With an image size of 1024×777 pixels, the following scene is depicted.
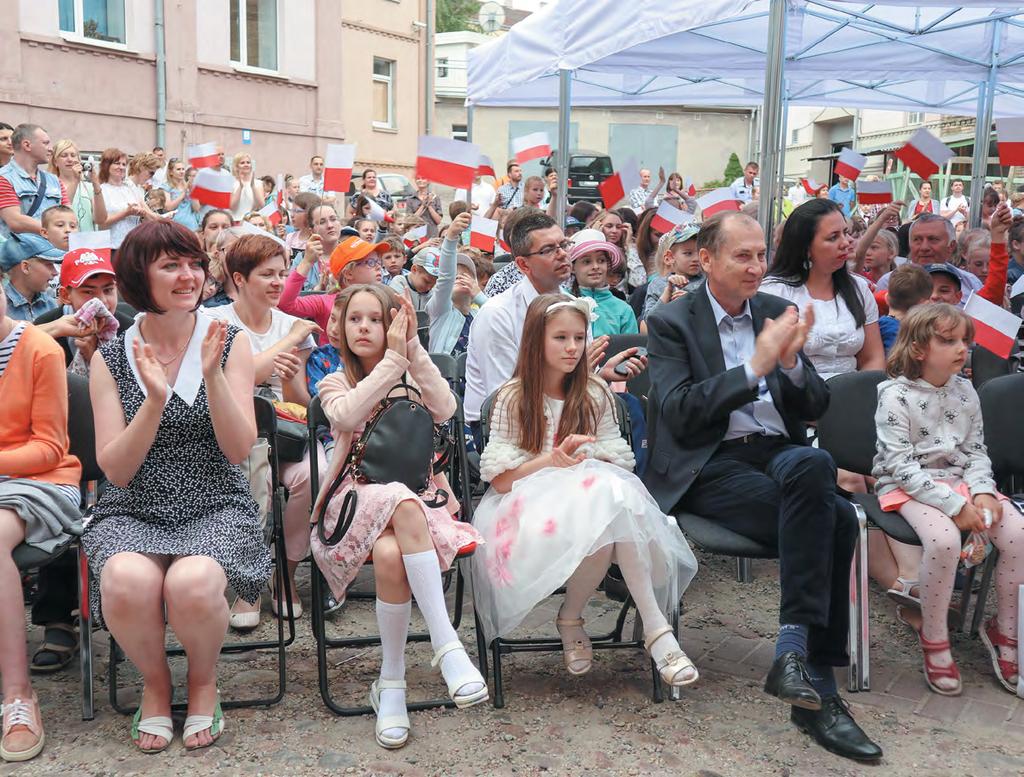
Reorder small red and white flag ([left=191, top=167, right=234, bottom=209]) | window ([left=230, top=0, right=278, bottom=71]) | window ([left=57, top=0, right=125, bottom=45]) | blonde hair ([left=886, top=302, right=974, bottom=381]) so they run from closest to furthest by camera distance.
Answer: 1. blonde hair ([left=886, top=302, right=974, bottom=381])
2. small red and white flag ([left=191, top=167, right=234, bottom=209])
3. window ([left=57, top=0, right=125, bottom=45])
4. window ([left=230, top=0, right=278, bottom=71])

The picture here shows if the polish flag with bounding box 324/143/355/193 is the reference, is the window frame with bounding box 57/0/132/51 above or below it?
above

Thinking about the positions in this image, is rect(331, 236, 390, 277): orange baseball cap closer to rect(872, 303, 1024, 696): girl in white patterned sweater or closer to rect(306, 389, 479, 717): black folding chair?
rect(306, 389, 479, 717): black folding chair

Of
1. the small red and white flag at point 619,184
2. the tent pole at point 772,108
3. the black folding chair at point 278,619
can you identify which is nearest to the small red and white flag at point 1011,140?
the tent pole at point 772,108

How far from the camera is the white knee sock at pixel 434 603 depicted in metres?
3.26

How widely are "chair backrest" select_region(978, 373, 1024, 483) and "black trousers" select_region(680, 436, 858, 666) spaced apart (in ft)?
3.60

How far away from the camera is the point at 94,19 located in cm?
1691

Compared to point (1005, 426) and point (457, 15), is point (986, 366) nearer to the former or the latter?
point (1005, 426)

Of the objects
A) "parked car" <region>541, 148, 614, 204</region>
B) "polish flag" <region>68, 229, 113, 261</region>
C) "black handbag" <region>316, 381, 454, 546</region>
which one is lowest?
"black handbag" <region>316, 381, 454, 546</region>

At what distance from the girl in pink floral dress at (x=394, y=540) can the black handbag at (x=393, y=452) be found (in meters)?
0.03

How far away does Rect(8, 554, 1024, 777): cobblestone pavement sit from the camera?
3.11 metres

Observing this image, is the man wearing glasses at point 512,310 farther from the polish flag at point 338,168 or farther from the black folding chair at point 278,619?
the polish flag at point 338,168

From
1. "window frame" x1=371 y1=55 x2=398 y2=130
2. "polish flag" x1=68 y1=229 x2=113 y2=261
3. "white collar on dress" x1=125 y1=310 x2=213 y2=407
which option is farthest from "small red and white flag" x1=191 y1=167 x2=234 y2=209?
"window frame" x1=371 y1=55 x2=398 y2=130

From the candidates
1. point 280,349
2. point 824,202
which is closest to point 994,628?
point 824,202

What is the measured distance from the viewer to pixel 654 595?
11.3 ft
